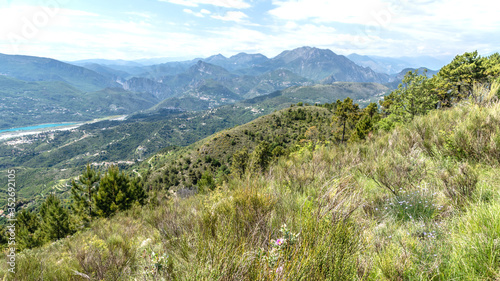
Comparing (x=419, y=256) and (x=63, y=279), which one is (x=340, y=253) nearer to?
(x=419, y=256)

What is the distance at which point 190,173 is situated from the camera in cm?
7300

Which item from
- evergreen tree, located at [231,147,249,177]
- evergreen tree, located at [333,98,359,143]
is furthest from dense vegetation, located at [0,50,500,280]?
evergreen tree, located at [333,98,359,143]

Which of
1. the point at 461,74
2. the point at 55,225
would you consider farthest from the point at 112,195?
the point at 461,74

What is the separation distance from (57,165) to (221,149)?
196636mm

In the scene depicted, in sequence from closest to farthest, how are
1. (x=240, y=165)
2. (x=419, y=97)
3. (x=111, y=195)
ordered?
1. (x=419, y=97)
2. (x=111, y=195)
3. (x=240, y=165)

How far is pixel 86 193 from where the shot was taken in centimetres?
2820

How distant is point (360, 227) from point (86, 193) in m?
35.2

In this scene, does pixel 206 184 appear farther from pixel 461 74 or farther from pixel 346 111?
pixel 461 74

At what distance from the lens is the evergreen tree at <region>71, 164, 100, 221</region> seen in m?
26.7

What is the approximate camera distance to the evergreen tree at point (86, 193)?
26719mm

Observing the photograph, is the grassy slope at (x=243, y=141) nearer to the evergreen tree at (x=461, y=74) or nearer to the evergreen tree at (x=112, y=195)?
the evergreen tree at (x=461, y=74)

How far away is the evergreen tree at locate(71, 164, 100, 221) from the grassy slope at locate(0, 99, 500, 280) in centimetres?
2647

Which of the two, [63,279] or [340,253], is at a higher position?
[340,253]

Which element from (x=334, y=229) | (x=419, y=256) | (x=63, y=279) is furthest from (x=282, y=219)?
(x=63, y=279)
